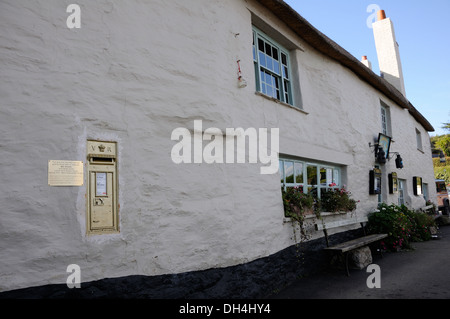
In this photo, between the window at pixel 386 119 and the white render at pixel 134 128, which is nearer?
the white render at pixel 134 128

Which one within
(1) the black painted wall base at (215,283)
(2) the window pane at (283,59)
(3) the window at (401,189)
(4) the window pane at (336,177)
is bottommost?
(1) the black painted wall base at (215,283)

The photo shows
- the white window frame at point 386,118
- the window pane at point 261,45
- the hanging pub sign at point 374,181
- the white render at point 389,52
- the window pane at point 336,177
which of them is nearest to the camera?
the window pane at point 261,45

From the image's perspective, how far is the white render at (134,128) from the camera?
10.2 ft

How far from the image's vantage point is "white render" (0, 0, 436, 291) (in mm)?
3119

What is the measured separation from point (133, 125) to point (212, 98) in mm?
1305

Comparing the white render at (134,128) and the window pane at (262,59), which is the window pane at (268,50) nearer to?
the window pane at (262,59)

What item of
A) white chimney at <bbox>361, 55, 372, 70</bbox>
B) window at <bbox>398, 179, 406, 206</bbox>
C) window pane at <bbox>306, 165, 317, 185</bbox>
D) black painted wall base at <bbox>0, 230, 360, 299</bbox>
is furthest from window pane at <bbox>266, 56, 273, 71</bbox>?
white chimney at <bbox>361, 55, 372, 70</bbox>

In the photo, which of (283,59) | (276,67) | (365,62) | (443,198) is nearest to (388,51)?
(365,62)

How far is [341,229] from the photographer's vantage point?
A: 7.38 meters

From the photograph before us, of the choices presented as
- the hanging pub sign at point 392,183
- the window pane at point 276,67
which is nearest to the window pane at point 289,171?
the window pane at point 276,67

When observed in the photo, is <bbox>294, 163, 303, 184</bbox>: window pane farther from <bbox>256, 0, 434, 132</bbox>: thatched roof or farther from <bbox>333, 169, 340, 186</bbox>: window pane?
<bbox>256, 0, 434, 132</bbox>: thatched roof

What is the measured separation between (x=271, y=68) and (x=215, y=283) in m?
4.19

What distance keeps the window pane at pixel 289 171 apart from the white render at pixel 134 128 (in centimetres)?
41
